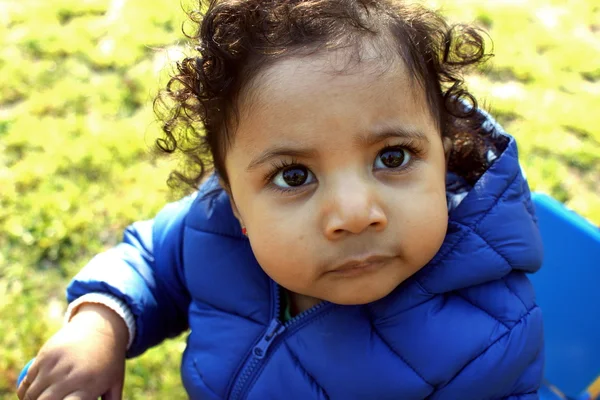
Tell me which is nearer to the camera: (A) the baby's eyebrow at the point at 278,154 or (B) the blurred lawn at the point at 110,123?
(A) the baby's eyebrow at the point at 278,154

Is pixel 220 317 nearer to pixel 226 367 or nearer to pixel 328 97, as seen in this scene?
pixel 226 367

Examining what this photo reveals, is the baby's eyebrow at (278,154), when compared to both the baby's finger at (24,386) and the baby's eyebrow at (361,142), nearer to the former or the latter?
the baby's eyebrow at (361,142)

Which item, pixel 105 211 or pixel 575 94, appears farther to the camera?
pixel 575 94

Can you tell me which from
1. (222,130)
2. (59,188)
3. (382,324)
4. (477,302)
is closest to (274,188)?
(222,130)

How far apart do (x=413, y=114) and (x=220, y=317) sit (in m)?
0.61

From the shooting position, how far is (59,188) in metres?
2.63

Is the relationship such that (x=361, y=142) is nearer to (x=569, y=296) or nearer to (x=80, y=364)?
(x=80, y=364)

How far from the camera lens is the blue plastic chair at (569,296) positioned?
5.12 ft

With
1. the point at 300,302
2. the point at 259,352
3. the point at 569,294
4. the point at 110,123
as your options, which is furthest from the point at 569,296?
the point at 110,123

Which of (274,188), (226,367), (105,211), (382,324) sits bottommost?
(105,211)

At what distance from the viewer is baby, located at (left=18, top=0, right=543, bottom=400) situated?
1037 millimetres

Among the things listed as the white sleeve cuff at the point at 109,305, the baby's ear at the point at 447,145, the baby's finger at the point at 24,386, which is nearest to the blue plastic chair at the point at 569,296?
the baby's ear at the point at 447,145

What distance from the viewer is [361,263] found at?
105 centimetres

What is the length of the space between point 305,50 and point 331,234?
313mm
